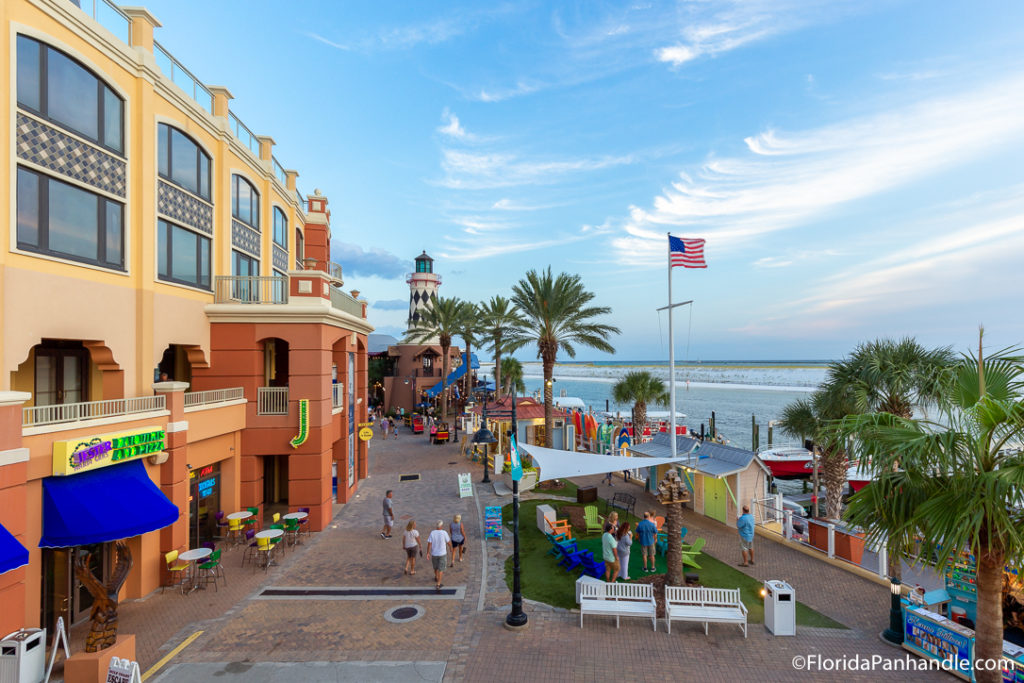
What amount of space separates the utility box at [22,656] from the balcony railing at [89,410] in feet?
11.6

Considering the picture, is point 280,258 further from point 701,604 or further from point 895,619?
point 895,619

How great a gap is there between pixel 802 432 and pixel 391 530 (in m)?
19.5

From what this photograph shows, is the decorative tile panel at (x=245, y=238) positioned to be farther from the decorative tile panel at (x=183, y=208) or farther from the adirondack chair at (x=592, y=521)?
the adirondack chair at (x=592, y=521)

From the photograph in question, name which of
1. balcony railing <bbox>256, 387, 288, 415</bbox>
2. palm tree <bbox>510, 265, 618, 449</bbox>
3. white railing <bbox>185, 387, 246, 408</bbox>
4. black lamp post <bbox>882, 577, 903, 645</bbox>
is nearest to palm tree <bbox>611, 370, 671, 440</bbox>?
palm tree <bbox>510, 265, 618, 449</bbox>

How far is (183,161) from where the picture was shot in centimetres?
1438

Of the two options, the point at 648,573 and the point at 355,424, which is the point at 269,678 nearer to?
the point at 648,573

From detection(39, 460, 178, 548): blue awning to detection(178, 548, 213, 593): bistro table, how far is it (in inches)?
76.0

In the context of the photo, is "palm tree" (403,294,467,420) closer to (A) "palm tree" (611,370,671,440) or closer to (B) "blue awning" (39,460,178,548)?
(A) "palm tree" (611,370,671,440)

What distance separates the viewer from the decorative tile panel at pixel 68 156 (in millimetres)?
9555

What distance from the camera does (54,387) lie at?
11.4 metres

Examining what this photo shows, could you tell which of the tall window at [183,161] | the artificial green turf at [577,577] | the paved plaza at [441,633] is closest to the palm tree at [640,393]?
the artificial green turf at [577,577]

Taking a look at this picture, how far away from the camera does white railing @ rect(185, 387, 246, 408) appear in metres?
14.4

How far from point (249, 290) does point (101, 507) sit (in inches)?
352

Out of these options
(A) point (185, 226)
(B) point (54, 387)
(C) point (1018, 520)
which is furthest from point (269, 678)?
(A) point (185, 226)
